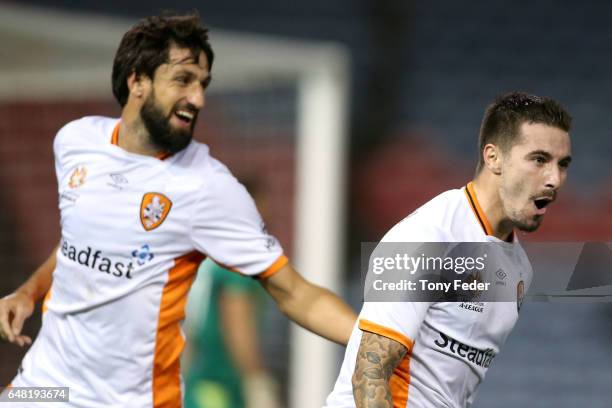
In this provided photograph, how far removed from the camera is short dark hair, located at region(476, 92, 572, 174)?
2947mm

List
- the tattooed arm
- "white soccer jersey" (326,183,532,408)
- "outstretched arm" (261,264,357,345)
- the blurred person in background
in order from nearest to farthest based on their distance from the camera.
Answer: the tattooed arm
"white soccer jersey" (326,183,532,408)
"outstretched arm" (261,264,357,345)
the blurred person in background

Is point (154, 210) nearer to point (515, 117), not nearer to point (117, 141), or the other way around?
point (117, 141)

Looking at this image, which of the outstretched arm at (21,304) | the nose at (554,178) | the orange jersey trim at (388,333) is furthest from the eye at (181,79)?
the nose at (554,178)

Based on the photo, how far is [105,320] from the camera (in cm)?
343

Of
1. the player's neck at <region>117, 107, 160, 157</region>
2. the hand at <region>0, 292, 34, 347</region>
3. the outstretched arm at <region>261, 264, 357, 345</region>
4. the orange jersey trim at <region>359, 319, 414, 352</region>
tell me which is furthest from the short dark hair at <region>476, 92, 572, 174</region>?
the hand at <region>0, 292, 34, 347</region>

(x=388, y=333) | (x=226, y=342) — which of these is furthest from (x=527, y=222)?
(x=226, y=342)

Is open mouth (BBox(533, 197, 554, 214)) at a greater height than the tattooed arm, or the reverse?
open mouth (BBox(533, 197, 554, 214))

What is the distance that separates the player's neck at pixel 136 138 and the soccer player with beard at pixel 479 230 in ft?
3.35

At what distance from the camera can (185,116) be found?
3504mm

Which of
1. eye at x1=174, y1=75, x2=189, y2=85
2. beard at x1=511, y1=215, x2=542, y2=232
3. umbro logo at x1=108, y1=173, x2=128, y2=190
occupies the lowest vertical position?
umbro logo at x1=108, y1=173, x2=128, y2=190

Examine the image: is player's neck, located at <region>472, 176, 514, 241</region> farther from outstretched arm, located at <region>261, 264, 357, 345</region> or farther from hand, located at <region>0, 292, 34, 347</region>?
hand, located at <region>0, 292, 34, 347</region>

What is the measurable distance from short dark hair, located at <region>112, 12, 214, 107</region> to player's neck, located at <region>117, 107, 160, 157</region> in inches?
6.0

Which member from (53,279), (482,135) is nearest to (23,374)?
(53,279)

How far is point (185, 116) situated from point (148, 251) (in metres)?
0.46
